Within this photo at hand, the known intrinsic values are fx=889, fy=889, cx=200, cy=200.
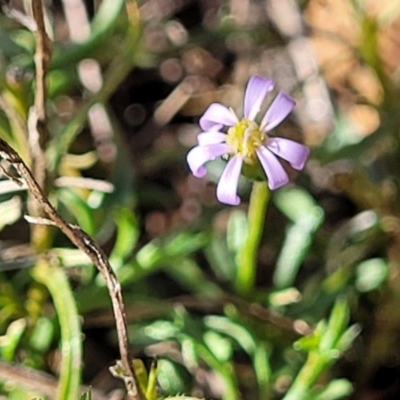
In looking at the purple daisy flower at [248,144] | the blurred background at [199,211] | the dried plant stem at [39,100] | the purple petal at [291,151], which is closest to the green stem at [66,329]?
the blurred background at [199,211]

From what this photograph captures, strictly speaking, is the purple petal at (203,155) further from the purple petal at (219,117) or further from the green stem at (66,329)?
the green stem at (66,329)

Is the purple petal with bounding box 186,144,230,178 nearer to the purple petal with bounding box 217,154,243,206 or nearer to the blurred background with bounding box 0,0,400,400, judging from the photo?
the purple petal with bounding box 217,154,243,206

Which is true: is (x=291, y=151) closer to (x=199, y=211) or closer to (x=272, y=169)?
(x=272, y=169)

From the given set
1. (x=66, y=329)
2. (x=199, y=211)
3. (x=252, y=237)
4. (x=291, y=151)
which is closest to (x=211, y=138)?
(x=291, y=151)

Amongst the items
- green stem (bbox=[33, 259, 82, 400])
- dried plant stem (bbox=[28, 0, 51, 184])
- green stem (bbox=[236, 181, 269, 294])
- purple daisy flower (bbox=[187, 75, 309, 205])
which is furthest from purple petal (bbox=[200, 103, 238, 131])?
green stem (bbox=[33, 259, 82, 400])

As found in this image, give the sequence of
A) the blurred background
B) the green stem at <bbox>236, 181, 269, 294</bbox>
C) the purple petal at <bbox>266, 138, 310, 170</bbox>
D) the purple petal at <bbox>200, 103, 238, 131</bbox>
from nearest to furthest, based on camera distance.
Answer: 1. the purple petal at <bbox>266, 138, 310, 170</bbox>
2. the purple petal at <bbox>200, 103, 238, 131</bbox>
3. the green stem at <bbox>236, 181, 269, 294</bbox>
4. the blurred background

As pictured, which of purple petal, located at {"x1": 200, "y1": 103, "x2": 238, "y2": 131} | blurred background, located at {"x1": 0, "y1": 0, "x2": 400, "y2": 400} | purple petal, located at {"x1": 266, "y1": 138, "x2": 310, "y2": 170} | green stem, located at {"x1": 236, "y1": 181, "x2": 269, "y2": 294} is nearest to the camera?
purple petal, located at {"x1": 266, "y1": 138, "x2": 310, "y2": 170}
